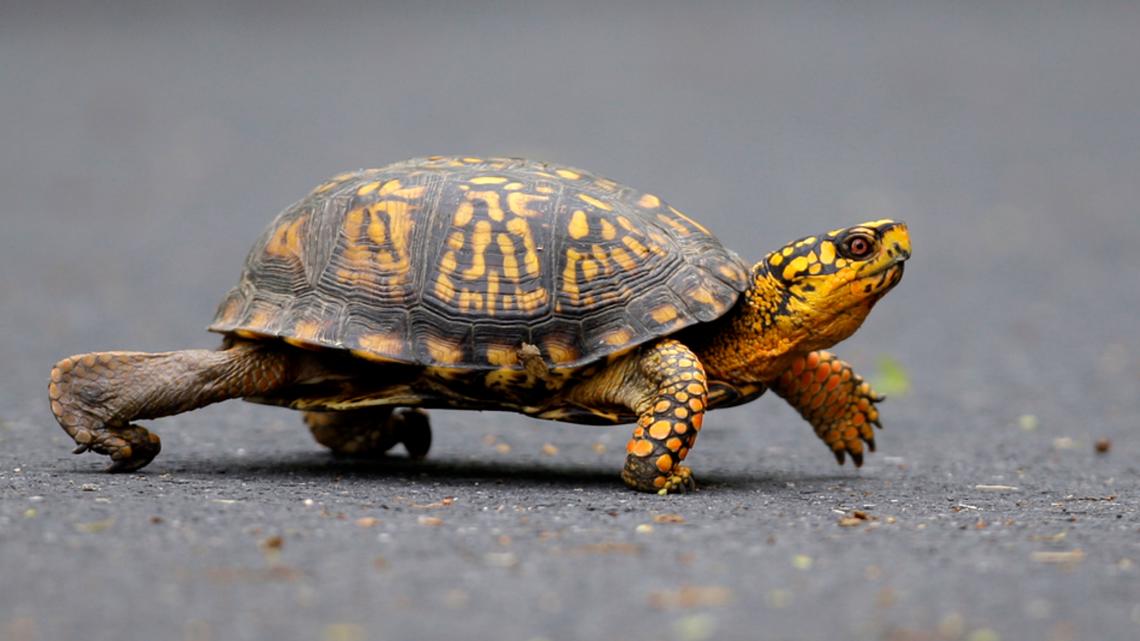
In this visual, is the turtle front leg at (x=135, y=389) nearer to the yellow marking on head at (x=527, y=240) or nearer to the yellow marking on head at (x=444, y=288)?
the yellow marking on head at (x=444, y=288)

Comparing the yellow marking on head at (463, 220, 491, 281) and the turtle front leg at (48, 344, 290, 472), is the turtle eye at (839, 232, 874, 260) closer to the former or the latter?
the yellow marking on head at (463, 220, 491, 281)

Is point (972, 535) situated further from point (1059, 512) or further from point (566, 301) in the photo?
point (566, 301)

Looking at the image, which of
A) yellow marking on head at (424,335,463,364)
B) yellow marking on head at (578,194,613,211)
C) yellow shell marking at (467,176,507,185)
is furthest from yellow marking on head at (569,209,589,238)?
yellow marking on head at (424,335,463,364)

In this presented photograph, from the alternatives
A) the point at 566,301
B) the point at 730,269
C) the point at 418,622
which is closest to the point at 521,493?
the point at 566,301

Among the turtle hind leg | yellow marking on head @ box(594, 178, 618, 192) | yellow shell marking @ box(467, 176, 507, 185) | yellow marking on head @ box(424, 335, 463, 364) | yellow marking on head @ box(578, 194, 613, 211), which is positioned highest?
yellow marking on head @ box(594, 178, 618, 192)

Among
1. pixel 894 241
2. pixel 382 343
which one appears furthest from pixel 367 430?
pixel 894 241

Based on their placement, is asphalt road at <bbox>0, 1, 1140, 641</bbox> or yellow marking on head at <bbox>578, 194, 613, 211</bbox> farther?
yellow marking on head at <bbox>578, 194, 613, 211</bbox>
